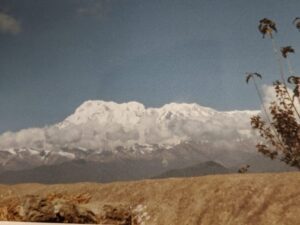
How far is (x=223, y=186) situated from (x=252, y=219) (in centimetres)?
80

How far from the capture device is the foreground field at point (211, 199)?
5.93 meters

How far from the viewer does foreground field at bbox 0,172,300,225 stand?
5.93 metres

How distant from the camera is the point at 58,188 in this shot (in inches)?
327

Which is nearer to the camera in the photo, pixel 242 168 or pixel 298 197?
pixel 298 197

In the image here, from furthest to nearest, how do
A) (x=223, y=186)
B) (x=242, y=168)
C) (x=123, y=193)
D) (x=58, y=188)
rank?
1. (x=242, y=168)
2. (x=58, y=188)
3. (x=123, y=193)
4. (x=223, y=186)

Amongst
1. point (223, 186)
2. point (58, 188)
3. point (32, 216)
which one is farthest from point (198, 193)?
point (58, 188)

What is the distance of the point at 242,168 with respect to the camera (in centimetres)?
1090

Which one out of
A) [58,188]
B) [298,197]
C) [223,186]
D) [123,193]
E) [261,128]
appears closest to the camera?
[298,197]

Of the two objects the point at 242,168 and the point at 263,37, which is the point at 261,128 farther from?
the point at 263,37

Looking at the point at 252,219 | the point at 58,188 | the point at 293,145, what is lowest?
the point at 252,219

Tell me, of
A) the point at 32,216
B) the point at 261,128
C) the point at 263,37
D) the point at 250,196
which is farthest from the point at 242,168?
the point at 32,216

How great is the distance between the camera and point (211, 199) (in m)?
6.51

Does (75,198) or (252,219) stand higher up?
(75,198)

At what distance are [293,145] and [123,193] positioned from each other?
622cm
